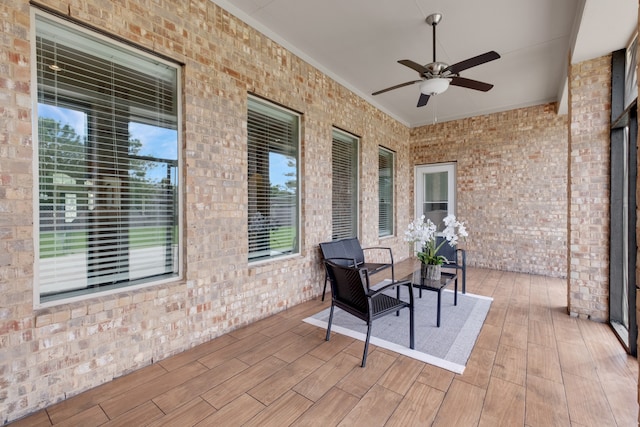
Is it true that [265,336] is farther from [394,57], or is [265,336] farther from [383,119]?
[383,119]

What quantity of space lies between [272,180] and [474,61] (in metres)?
2.28

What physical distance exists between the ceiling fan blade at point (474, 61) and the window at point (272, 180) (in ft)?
5.92

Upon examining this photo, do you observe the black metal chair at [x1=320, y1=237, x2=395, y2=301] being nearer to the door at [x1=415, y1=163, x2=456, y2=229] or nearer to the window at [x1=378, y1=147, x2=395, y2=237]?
the window at [x1=378, y1=147, x2=395, y2=237]

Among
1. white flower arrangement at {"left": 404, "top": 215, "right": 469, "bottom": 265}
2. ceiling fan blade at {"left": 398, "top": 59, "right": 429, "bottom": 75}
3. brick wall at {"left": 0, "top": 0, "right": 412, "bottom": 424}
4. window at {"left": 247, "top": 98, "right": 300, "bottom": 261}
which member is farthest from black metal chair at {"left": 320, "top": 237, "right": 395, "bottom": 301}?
ceiling fan blade at {"left": 398, "top": 59, "right": 429, "bottom": 75}

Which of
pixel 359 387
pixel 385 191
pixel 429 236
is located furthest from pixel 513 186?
pixel 359 387

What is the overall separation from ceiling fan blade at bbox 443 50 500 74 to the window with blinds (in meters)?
1.94

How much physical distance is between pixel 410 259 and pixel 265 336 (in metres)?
4.40

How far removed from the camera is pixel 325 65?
377 cm

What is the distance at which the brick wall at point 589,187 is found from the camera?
2934 millimetres

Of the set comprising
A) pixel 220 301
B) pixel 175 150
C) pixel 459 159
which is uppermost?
pixel 459 159

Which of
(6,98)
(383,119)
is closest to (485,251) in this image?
(383,119)

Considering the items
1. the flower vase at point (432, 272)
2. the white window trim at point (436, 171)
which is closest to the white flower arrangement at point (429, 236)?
the flower vase at point (432, 272)

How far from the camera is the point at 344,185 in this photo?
4.50 m

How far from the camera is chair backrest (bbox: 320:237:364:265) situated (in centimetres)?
365
